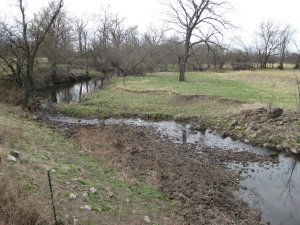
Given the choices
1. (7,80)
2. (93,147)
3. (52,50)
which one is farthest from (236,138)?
(52,50)

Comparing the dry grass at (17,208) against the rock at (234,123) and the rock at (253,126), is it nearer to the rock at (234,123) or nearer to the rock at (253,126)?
the rock at (253,126)

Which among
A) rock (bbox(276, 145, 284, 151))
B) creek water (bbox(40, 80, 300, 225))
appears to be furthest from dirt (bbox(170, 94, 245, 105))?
rock (bbox(276, 145, 284, 151))

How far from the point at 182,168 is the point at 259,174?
9.29ft

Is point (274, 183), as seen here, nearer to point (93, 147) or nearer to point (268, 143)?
point (268, 143)

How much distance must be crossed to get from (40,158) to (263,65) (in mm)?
72634

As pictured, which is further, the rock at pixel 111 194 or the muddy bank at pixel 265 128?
the muddy bank at pixel 265 128

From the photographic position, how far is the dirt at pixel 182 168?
9195 mm

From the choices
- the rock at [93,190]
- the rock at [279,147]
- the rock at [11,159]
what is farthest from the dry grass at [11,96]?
the rock at [279,147]

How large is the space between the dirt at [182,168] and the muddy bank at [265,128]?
5.93 ft

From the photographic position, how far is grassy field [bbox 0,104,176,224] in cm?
Answer: 717

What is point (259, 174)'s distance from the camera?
1237 centimetres

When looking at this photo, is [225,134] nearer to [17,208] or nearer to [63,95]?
[17,208]

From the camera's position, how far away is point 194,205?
943 centimetres

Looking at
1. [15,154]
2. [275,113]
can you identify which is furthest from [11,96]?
[275,113]
